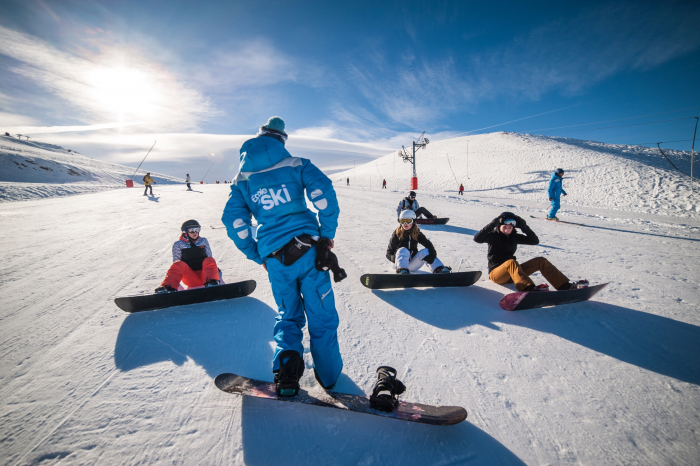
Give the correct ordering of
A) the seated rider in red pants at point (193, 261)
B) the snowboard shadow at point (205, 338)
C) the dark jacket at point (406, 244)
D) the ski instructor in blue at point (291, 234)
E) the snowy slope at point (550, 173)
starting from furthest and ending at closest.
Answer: the snowy slope at point (550, 173) < the dark jacket at point (406, 244) < the seated rider in red pants at point (193, 261) < the snowboard shadow at point (205, 338) < the ski instructor in blue at point (291, 234)

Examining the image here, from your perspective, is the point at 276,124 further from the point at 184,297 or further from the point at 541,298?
the point at 541,298

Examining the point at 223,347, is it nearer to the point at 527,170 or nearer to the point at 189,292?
the point at 189,292

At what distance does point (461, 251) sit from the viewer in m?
6.05

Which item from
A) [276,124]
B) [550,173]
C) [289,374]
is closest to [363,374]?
[289,374]

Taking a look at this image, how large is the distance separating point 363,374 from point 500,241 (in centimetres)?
322

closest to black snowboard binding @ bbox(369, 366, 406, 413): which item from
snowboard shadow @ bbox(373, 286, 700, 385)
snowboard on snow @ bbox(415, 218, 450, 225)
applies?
snowboard shadow @ bbox(373, 286, 700, 385)

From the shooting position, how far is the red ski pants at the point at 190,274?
3615 millimetres

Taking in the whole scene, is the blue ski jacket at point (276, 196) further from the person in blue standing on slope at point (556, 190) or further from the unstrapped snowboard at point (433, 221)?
the person in blue standing on slope at point (556, 190)

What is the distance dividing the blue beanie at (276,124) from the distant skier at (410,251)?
278 cm

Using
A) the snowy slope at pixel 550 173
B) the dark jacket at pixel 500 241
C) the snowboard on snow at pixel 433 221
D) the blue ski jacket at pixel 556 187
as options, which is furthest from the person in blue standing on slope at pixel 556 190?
the snowy slope at pixel 550 173

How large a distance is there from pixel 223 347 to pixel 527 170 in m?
37.1

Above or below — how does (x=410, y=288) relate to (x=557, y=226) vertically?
below

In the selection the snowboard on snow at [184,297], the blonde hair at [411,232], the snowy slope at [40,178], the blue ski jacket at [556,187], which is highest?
the snowy slope at [40,178]

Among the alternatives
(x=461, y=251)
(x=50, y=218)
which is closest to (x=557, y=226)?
(x=461, y=251)
